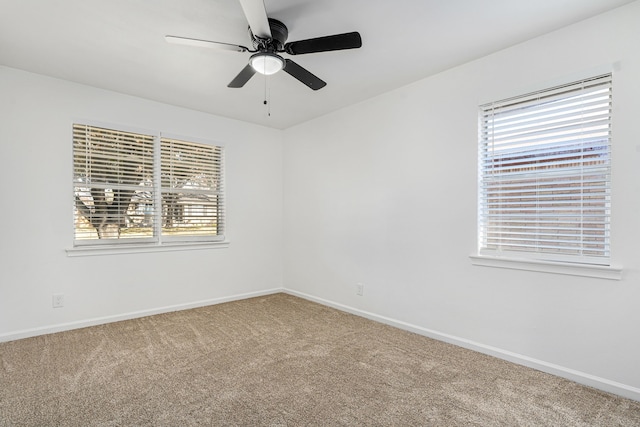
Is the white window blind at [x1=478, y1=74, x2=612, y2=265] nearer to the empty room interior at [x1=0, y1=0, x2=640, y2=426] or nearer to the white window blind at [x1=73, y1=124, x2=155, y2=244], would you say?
the empty room interior at [x1=0, y1=0, x2=640, y2=426]

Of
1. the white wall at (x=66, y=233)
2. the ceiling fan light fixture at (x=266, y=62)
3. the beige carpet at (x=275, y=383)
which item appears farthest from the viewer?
the white wall at (x=66, y=233)

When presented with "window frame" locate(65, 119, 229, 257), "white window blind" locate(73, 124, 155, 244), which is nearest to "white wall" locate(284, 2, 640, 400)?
"window frame" locate(65, 119, 229, 257)

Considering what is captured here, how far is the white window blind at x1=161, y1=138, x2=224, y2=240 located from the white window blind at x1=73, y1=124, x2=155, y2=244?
190 millimetres

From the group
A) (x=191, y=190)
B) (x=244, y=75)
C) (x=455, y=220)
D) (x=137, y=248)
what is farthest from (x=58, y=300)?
(x=455, y=220)

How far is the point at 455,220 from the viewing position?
3.02 meters

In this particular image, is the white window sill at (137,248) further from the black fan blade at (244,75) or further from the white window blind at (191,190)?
Result: the black fan blade at (244,75)

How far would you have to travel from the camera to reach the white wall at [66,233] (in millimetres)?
3078

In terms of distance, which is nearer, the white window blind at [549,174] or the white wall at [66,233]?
the white window blind at [549,174]

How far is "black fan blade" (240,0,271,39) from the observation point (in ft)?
5.64

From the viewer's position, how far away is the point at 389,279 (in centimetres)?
358

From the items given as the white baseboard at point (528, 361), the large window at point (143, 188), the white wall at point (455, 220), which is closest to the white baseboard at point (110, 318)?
the large window at point (143, 188)

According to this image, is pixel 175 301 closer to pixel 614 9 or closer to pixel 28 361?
pixel 28 361

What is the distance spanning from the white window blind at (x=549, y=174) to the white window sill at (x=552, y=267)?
0.24 ft

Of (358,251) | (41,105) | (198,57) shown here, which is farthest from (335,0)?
(41,105)
